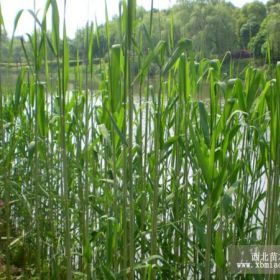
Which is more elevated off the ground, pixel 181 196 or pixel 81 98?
pixel 81 98

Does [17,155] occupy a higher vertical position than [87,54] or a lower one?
lower

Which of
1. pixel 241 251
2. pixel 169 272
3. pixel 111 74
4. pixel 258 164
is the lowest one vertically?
pixel 169 272

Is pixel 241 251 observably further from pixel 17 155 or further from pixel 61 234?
pixel 17 155

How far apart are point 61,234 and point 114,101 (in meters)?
0.99

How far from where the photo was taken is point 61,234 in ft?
7.10

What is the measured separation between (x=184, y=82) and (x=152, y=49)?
248 mm

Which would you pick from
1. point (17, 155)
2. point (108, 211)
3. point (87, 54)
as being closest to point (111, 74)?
point (87, 54)

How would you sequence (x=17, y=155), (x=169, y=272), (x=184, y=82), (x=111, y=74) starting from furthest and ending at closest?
(x=17, y=155) < (x=169, y=272) < (x=184, y=82) < (x=111, y=74)

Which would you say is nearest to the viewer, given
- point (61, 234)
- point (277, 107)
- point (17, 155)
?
point (277, 107)

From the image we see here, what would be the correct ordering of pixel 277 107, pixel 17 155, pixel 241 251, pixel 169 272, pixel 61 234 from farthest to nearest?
pixel 17 155 → pixel 61 234 → pixel 169 272 → pixel 241 251 → pixel 277 107

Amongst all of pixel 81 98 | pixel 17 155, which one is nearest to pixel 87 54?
pixel 81 98

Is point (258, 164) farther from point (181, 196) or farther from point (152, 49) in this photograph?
point (152, 49)

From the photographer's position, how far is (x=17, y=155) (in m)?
2.70

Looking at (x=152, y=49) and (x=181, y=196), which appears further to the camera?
(x=181, y=196)
